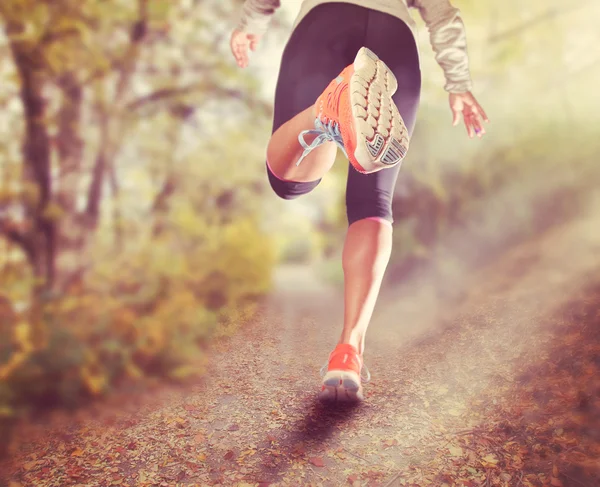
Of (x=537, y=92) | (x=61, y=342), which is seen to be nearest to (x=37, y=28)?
(x=61, y=342)

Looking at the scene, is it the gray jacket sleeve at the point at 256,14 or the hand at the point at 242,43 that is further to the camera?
the hand at the point at 242,43

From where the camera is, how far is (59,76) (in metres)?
2.17

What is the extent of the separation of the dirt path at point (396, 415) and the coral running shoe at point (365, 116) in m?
0.68

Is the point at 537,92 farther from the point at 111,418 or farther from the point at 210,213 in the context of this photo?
the point at 111,418

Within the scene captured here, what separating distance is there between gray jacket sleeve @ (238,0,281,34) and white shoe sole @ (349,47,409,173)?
0.74 meters

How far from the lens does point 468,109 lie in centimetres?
150

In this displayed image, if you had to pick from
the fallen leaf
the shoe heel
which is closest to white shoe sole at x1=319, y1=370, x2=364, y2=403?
the fallen leaf

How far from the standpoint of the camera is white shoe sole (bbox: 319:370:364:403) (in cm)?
113

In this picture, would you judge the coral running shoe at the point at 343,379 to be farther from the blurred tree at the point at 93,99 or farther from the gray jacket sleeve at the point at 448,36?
the blurred tree at the point at 93,99

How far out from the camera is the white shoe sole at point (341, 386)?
1.13 m

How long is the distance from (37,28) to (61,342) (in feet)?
4.64

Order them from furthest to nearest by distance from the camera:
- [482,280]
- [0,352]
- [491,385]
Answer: [482,280]
[0,352]
[491,385]

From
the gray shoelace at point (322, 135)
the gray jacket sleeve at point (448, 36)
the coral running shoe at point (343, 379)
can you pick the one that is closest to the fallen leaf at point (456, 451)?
the coral running shoe at point (343, 379)

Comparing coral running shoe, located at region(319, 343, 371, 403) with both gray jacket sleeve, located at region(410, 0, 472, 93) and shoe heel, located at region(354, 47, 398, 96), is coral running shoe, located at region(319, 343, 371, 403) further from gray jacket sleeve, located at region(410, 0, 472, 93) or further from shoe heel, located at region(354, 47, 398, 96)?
gray jacket sleeve, located at region(410, 0, 472, 93)
